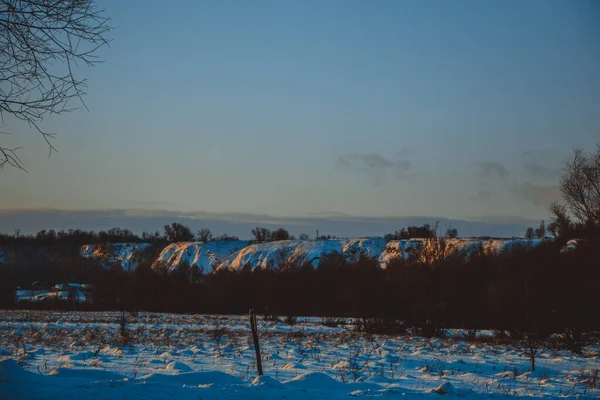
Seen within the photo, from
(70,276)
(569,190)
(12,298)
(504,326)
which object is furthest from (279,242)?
(504,326)

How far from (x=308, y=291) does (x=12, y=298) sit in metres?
34.4

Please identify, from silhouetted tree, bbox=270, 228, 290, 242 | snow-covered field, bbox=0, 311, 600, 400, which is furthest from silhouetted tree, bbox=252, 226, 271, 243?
snow-covered field, bbox=0, 311, 600, 400

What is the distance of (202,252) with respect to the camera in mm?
137750

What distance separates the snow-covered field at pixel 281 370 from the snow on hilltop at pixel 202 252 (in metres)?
114

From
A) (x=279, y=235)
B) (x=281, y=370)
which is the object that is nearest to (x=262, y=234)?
(x=279, y=235)

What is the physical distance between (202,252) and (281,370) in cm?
12847

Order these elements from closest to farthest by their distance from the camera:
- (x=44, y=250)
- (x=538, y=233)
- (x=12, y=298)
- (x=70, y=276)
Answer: (x=12, y=298) < (x=70, y=276) < (x=538, y=233) < (x=44, y=250)

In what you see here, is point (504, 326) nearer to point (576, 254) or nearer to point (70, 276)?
point (576, 254)

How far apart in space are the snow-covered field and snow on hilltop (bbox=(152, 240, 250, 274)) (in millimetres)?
114063

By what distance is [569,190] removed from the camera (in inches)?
1426

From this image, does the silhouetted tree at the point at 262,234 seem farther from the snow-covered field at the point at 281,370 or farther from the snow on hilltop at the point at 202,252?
the snow-covered field at the point at 281,370

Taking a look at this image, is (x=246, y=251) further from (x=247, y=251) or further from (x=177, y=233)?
(x=177, y=233)

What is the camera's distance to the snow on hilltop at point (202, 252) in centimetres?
13288

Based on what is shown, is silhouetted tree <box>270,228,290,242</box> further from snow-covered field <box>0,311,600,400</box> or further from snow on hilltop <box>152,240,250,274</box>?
snow-covered field <box>0,311,600,400</box>
